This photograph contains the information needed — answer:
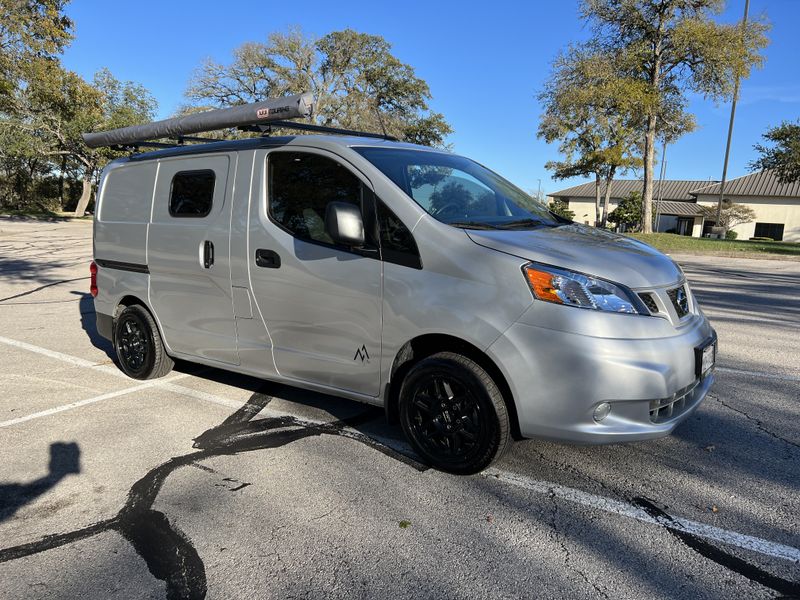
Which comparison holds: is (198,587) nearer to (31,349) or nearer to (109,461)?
(109,461)

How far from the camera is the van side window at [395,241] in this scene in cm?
335

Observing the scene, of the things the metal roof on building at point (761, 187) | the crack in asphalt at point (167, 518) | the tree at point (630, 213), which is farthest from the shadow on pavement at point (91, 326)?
the metal roof on building at point (761, 187)

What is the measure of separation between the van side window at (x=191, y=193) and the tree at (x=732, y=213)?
206 ft

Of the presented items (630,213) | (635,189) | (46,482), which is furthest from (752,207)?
(46,482)

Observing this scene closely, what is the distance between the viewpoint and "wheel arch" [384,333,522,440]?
318 cm

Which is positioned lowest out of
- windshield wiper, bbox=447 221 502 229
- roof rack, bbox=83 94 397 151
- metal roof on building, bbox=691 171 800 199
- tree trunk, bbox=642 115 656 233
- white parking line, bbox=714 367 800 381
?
white parking line, bbox=714 367 800 381

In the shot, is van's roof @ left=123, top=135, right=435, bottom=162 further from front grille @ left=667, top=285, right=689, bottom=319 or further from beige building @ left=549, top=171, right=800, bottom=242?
beige building @ left=549, top=171, right=800, bottom=242

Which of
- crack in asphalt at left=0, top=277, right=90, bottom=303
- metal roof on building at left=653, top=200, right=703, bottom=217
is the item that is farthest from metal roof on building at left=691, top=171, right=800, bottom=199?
crack in asphalt at left=0, top=277, right=90, bottom=303

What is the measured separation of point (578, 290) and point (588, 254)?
308 millimetres

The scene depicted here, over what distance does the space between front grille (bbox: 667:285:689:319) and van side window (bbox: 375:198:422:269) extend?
4.72 ft

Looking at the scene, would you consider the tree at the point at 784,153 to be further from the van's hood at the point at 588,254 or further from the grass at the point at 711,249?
the van's hood at the point at 588,254

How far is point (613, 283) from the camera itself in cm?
303

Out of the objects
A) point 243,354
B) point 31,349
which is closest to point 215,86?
point 31,349

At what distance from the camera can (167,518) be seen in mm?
2990
